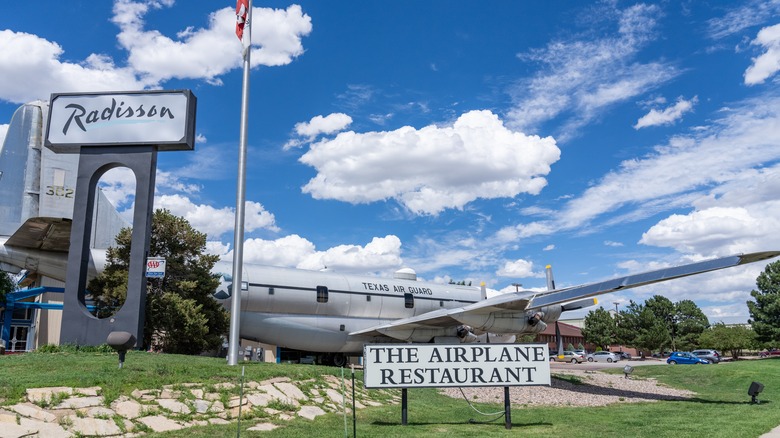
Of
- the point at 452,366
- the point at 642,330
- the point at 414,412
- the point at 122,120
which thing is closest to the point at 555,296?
the point at 414,412

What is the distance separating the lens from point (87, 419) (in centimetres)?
1130

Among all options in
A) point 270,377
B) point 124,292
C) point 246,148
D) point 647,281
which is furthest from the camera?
point 124,292

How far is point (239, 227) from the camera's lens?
19.8 meters

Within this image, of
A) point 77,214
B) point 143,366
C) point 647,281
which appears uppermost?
point 77,214

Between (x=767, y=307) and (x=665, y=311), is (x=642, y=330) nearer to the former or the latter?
(x=665, y=311)

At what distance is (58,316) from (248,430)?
148 ft

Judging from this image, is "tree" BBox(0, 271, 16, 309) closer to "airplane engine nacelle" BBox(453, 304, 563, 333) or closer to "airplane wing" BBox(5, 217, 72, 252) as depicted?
"airplane wing" BBox(5, 217, 72, 252)

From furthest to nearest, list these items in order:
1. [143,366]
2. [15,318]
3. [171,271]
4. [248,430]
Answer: [15,318] → [171,271] → [143,366] → [248,430]

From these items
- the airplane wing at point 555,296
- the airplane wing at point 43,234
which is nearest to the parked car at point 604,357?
the airplane wing at point 555,296

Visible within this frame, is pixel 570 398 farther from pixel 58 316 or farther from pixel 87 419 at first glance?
pixel 58 316

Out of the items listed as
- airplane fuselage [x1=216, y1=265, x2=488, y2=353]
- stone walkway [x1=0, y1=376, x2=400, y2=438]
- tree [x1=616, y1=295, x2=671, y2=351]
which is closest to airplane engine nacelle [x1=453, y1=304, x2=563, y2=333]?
airplane fuselage [x1=216, y1=265, x2=488, y2=353]

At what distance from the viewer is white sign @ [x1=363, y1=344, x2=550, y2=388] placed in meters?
13.9

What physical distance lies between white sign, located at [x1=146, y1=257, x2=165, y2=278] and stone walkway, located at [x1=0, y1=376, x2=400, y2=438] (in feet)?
25.2

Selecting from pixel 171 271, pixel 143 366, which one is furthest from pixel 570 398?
pixel 171 271
